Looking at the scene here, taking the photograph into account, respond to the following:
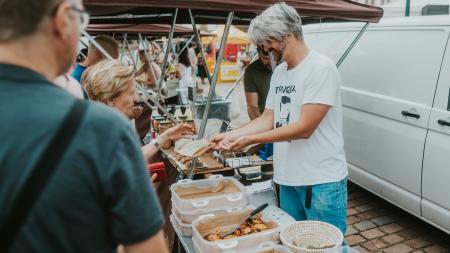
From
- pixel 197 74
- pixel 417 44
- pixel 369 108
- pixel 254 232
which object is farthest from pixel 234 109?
pixel 197 74

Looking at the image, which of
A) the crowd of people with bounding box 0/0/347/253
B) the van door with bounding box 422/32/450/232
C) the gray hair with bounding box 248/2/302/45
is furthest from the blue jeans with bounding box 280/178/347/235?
the crowd of people with bounding box 0/0/347/253

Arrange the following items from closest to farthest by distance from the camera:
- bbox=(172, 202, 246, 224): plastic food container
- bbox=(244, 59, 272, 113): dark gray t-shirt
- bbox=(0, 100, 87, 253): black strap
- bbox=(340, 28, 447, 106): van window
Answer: bbox=(0, 100, 87, 253): black strap
bbox=(172, 202, 246, 224): plastic food container
bbox=(340, 28, 447, 106): van window
bbox=(244, 59, 272, 113): dark gray t-shirt

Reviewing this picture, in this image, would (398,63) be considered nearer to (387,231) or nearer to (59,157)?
(387,231)

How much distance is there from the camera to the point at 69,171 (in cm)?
87

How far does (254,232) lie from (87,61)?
9.89ft

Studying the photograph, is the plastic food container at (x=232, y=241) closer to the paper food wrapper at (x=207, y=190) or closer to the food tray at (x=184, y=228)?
the food tray at (x=184, y=228)

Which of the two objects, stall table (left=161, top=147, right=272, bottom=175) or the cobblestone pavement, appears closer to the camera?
stall table (left=161, top=147, right=272, bottom=175)

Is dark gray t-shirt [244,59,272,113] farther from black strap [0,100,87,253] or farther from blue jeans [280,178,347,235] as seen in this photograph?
black strap [0,100,87,253]

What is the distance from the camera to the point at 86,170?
2.90 ft

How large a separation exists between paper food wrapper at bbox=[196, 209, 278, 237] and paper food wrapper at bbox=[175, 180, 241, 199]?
0.30 meters

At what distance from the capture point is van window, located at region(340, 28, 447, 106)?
3.67 m

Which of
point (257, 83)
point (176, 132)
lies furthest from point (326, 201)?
point (257, 83)

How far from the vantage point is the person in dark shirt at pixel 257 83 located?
15.4 feet

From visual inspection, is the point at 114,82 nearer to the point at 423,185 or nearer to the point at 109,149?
the point at 109,149
